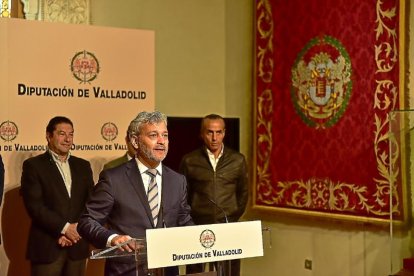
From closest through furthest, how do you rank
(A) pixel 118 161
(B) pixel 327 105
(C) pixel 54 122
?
1. (C) pixel 54 122
2. (A) pixel 118 161
3. (B) pixel 327 105

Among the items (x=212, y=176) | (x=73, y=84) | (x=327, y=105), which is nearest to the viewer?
(x=212, y=176)

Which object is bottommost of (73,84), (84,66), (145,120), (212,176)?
(212,176)

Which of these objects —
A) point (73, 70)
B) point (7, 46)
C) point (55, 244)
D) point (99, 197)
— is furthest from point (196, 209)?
point (99, 197)

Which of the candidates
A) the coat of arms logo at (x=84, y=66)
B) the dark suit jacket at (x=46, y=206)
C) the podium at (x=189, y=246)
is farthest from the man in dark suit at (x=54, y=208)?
the podium at (x=189, y=246)

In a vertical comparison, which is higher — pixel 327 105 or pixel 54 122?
pixel 327 105

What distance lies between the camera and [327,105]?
5.53m

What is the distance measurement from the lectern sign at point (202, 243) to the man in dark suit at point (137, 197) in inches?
10.0

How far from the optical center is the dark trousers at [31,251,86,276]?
438 centimetres

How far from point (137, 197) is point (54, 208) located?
184cm

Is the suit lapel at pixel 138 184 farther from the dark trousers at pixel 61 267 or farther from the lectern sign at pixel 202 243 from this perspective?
the dark trousers at pixel 61 267

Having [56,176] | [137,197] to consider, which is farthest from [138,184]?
[56,176]

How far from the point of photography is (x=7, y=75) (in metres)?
4.62

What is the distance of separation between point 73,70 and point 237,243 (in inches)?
109

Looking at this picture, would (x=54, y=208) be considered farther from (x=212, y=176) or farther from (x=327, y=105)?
(x=327, y=105)
